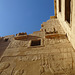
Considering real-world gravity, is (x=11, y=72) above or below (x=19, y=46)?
below

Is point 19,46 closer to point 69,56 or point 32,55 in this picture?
point 32,55

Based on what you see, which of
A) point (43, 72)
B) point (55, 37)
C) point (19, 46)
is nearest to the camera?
point (43, 72)

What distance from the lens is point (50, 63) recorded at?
3207mm

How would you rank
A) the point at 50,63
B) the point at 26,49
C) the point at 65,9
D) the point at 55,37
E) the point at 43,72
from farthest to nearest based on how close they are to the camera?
the point at 65,9, the point at 55,37, the point at 26,49, the point at 50,63, the point at 43,72

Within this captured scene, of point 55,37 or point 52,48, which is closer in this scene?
point 52,48

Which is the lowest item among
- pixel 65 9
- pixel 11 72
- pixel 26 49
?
pixel 11 72

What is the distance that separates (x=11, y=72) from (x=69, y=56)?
207 cm

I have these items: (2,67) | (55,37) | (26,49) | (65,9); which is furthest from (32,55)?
(65,9)

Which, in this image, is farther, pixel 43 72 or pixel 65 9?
pixel 65 9

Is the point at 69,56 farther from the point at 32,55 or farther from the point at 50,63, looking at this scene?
the point at 32,55

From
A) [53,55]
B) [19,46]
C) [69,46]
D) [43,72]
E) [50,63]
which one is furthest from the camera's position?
[19,46]

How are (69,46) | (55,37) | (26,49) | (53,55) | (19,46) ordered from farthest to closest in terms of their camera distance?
(55,37) → (19,46) → (26,49) → (69,46) → (53,55)

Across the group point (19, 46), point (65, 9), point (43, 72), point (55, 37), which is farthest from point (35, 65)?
point (65, 9)

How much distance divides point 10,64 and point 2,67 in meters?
0.28
